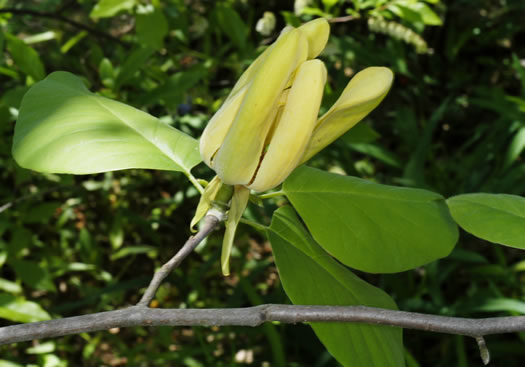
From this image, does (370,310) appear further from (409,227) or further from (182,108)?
(182,108)

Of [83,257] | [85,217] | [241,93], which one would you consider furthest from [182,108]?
[241,93]

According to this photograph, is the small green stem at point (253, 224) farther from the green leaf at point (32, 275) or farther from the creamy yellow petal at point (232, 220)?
the green leaf at point (32, 275)

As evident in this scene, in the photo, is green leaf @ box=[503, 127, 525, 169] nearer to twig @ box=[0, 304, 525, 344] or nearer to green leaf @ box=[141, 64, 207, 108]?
green leaf @ box=[141, 64, 207, 108]

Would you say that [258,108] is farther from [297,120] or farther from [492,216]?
[492,216]

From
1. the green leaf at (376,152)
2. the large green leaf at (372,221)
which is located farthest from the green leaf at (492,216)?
the green leaf at (376,152)

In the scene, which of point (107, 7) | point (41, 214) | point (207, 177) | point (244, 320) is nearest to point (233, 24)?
point (107, 7)

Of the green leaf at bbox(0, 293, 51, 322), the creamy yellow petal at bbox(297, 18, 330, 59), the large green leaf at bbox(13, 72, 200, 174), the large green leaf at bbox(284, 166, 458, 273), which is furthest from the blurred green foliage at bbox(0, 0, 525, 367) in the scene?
the creamy yellow petal at bbox(297, 18, 330, 59)
